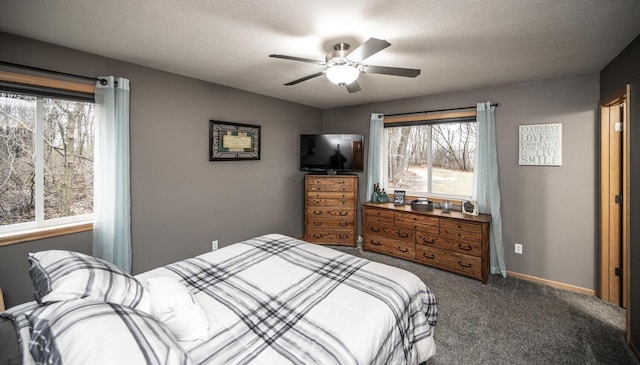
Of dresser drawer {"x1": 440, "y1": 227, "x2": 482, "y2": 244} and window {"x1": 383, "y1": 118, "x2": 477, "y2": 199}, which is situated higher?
window {"x1": 383, "y1": 118, "x2": 477, "y2": 199}

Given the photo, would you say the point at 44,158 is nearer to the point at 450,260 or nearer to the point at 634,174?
the point at 450,260

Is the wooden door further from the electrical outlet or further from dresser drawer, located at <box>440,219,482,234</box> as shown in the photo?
dresser drawer, located at <box>440,219,482,234</box>

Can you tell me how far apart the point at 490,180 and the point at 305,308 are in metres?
3.00

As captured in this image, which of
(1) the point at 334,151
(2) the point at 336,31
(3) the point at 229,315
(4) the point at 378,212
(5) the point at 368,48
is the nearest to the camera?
(3) the point at 229,315

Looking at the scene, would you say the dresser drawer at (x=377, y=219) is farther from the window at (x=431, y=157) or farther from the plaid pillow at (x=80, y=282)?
the plaid pillow at (x=80, y=282)

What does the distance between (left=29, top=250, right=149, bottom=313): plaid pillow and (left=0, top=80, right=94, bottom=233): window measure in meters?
1.39

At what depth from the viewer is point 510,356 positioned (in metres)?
1.91

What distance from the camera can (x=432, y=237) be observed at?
3.38 metres

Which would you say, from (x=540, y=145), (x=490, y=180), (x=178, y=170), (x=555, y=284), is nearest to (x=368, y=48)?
(x=178, y=170)

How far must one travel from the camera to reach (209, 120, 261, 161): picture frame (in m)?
3.28

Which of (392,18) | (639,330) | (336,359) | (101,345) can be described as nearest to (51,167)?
(101,345)

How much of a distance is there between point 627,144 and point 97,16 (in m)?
4.10

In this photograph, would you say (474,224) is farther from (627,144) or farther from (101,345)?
(101,345)

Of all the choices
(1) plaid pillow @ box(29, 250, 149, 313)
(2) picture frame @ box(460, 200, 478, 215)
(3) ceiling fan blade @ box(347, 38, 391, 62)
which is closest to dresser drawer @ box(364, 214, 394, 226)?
(2) picture frame @ box(460, 200, 478, 215)
